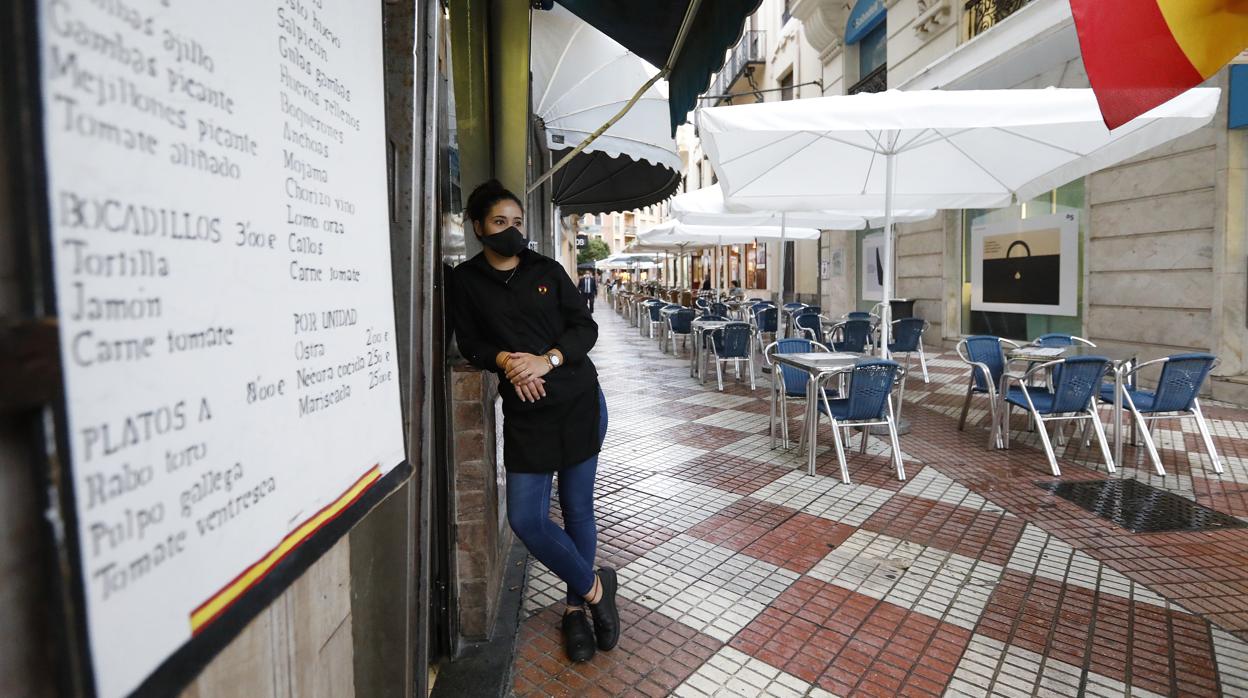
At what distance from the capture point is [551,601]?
126 inches

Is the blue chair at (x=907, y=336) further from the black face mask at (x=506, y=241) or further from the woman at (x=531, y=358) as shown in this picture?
the black face mask at (x=506, y=241)

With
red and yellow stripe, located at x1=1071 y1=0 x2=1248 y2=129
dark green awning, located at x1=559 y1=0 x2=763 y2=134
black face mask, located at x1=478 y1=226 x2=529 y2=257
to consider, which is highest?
dark green awning, located at x1=559 y1=0 x2=763 y2=134

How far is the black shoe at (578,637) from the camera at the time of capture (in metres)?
2.68

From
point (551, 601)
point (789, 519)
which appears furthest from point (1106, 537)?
point (551, 601)

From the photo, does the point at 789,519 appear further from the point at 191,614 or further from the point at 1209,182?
the point at 1209,182

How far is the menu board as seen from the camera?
613mm

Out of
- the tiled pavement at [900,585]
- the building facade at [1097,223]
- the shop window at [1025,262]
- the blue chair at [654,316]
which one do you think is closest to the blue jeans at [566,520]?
the tiled pavement at [900,585]

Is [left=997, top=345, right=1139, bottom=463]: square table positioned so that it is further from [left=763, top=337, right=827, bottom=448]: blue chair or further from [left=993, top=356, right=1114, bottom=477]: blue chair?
[left=763, top=337, right=827, bottom=448]: blue chair

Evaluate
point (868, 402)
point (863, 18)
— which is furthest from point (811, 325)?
point (863, 18)

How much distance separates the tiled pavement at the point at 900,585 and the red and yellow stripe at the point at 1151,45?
6.95 ft

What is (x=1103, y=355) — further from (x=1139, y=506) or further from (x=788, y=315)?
(x=788, y=315)

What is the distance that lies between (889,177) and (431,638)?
18.6ft

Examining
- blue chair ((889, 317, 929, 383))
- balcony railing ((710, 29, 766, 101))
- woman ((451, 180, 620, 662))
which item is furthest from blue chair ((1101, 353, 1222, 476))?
balcony railing ((710, 29, 766, 101))

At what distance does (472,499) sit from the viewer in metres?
2.72
